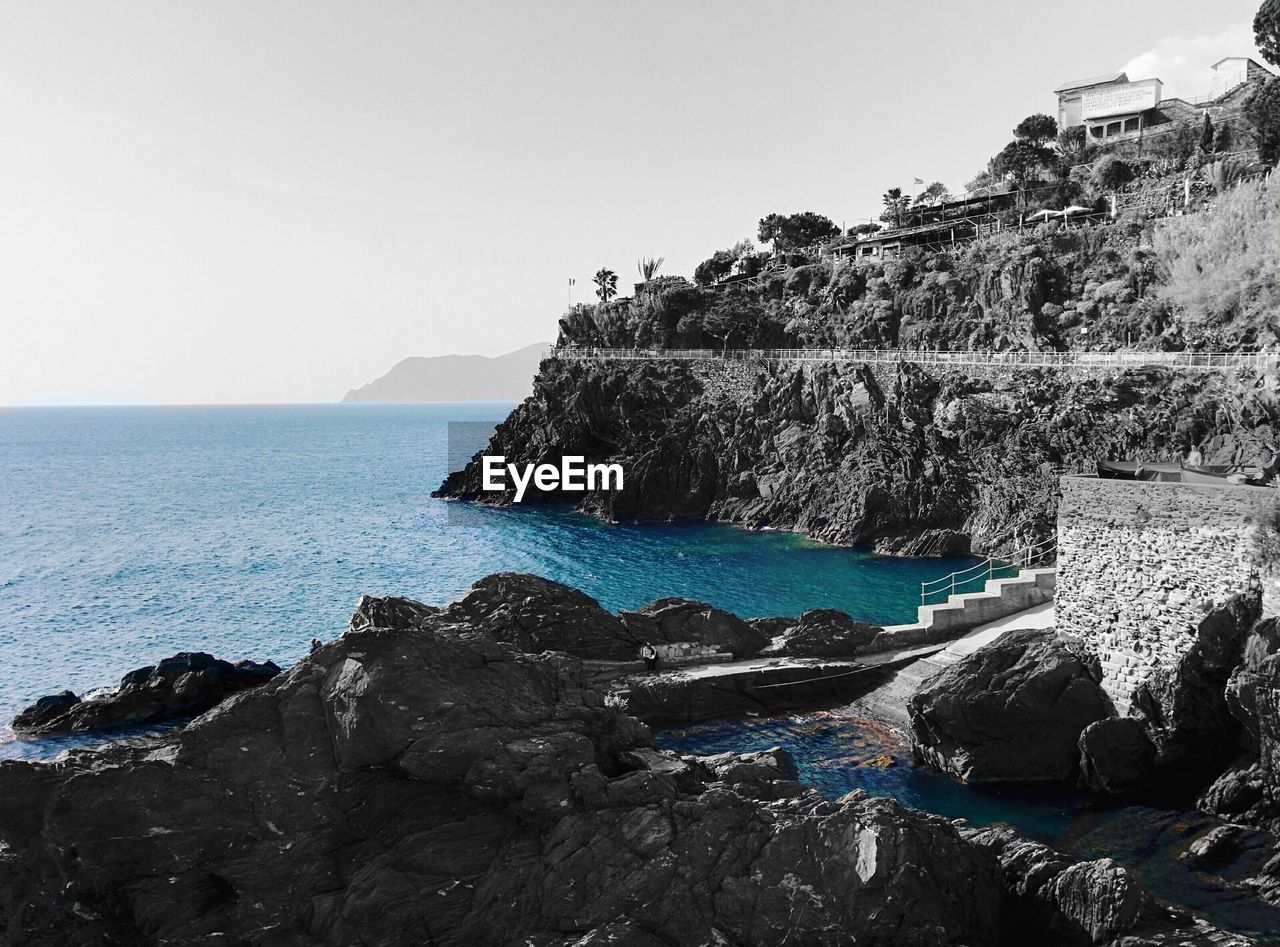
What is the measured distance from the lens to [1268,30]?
7025 centimetres

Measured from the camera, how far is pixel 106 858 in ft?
43.9

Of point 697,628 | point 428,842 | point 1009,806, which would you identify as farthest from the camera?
point 697,628

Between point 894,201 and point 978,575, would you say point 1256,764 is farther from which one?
point 894,201

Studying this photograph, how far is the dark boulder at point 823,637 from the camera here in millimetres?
29094

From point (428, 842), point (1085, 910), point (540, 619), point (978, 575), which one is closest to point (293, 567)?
point (540, 619)

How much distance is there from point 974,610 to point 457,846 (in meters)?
21.3

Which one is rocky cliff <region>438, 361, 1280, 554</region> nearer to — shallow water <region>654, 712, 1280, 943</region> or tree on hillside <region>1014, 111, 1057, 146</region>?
shallow water <region>654, 712, 1280, 943</region>

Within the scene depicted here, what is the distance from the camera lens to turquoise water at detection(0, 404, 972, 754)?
37781mm

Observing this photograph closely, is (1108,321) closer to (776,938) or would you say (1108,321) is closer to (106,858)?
(776,938)

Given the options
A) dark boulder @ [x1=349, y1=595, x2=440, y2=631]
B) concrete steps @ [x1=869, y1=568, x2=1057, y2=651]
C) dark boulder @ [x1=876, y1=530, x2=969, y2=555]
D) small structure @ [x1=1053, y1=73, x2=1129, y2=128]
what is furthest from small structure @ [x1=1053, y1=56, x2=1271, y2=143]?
dark boulder @ [x1=349, y1=595, x2=440, y2=631]

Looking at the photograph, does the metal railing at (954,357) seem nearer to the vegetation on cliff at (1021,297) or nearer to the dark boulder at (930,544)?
the vegetation on cliff at (1021,297)

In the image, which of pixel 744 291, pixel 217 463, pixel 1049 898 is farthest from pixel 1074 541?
pixel 217 463

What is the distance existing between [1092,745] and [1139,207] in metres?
60.7

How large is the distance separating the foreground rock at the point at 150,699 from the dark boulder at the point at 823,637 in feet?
59.8
